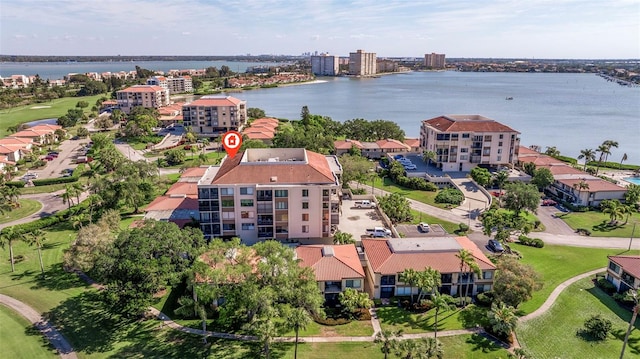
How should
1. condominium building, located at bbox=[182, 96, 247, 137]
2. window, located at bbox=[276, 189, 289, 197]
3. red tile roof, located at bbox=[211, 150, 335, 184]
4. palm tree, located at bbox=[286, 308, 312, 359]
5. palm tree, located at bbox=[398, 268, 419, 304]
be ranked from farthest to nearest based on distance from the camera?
condominium building, located at bbox=[182, 96, 247, 137]
red tile roof, located at bbox=[211, 150, 335, 184]
window, located at bbox=[276, 189, 289, 197]
palm tree, located at bbox=[398, 268, 419, 304]
palm tree, located at bbox=[286, 308, 312, 359]

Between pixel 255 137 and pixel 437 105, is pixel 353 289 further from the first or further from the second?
pixel 437 105

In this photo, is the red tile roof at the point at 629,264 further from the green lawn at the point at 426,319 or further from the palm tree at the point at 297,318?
the palm tree at the point at 297,318

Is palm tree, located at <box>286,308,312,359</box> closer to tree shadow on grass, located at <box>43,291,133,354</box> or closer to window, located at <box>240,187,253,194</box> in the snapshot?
tree shadow on grass, located at <box>43,291,133,354</box>

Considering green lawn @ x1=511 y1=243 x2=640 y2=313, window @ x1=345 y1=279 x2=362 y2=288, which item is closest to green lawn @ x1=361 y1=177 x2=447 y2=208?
green lawn @ x1=511 y1=243 x2=640 y2=313

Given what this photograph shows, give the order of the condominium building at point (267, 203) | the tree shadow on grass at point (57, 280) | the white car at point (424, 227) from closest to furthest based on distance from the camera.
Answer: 1. the tree shadow on grass at point (57, 280)
2. the condominium building at point (267, 203)
3. the white car at point (424, 227)

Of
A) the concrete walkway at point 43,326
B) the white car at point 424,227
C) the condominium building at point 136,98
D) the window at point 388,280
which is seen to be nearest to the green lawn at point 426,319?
the window at point 388,280
